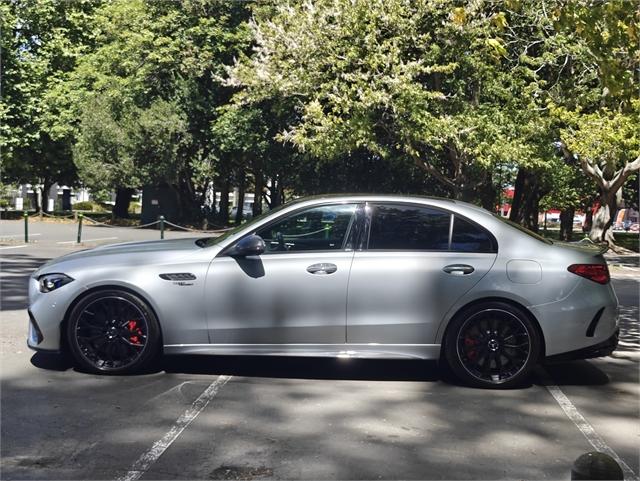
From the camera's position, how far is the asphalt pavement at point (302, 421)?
4027 millimetres

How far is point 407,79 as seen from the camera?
67.4 ft

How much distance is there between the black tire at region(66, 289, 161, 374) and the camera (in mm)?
5793

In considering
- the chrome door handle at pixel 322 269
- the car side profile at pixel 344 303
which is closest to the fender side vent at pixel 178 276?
the car side profile at pixel 344 303

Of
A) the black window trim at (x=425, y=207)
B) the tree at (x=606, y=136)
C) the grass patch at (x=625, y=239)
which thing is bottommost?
the grass patch at (x=625, y=239)

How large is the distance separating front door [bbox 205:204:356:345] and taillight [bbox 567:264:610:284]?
1895mm

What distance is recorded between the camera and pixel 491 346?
18.8 feet

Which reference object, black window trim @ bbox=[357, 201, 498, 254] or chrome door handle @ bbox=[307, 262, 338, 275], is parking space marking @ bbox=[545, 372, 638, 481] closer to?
black window trim @ bbox=[357, 201, 498, 254]

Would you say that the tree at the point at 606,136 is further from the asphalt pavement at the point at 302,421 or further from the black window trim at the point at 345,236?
the black window trim at the point at 345,236

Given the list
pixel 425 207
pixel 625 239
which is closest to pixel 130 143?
pixel 625 239

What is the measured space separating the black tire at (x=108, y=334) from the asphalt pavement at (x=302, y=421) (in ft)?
0.45

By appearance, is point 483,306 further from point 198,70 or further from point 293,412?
point 198,70

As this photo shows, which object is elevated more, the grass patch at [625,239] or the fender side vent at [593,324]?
the fender side vent at [593,324]

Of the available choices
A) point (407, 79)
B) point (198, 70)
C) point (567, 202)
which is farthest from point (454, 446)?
point (567, 202)

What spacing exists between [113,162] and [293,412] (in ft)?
103
